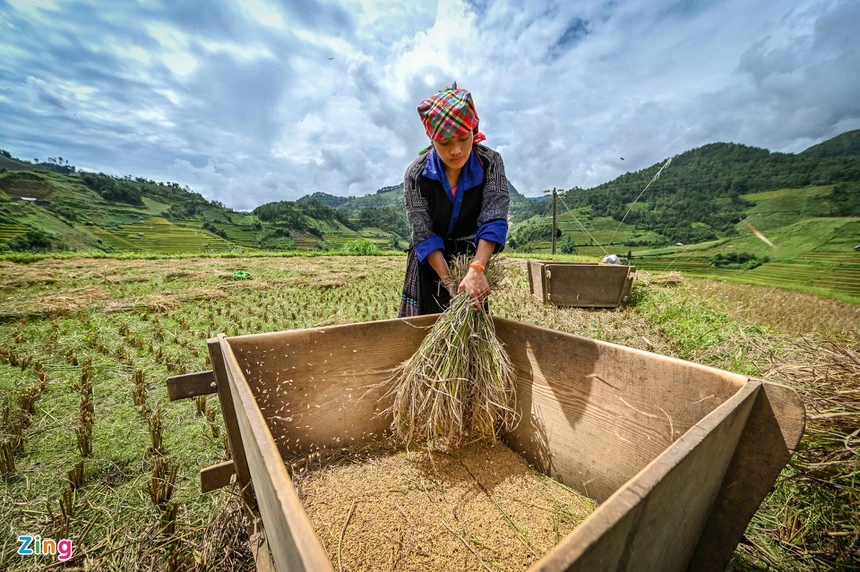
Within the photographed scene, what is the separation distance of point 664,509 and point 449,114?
5.13 ft

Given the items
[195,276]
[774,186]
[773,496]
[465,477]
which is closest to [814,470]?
[773,496]

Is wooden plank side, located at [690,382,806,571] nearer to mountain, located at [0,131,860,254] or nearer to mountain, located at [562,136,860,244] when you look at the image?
mountain, located at [0,131,860,254]

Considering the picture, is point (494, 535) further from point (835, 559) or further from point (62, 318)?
point (62, 318)

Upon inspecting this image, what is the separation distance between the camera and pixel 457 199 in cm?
187

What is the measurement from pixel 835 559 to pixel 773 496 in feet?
0.83

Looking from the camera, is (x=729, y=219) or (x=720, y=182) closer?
(x=729, y=219)

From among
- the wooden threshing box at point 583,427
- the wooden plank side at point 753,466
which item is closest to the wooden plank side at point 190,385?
the wooden threshing box at point 583,427

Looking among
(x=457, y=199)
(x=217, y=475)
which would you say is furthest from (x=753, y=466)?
(x=217, y=475)

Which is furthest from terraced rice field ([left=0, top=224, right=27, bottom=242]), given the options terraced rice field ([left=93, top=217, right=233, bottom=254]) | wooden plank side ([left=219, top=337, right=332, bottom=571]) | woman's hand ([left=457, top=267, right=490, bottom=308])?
wooden plank side ([left=219, top=337, right=332, bottom=571])

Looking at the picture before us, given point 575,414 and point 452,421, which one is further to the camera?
point 452,421

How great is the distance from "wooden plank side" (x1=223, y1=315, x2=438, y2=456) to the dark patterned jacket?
20.0 inches

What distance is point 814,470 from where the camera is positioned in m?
1.24

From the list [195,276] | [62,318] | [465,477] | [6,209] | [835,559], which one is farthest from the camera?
[6,209]

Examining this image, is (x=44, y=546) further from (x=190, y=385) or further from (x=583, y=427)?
(x=583, y=427)
